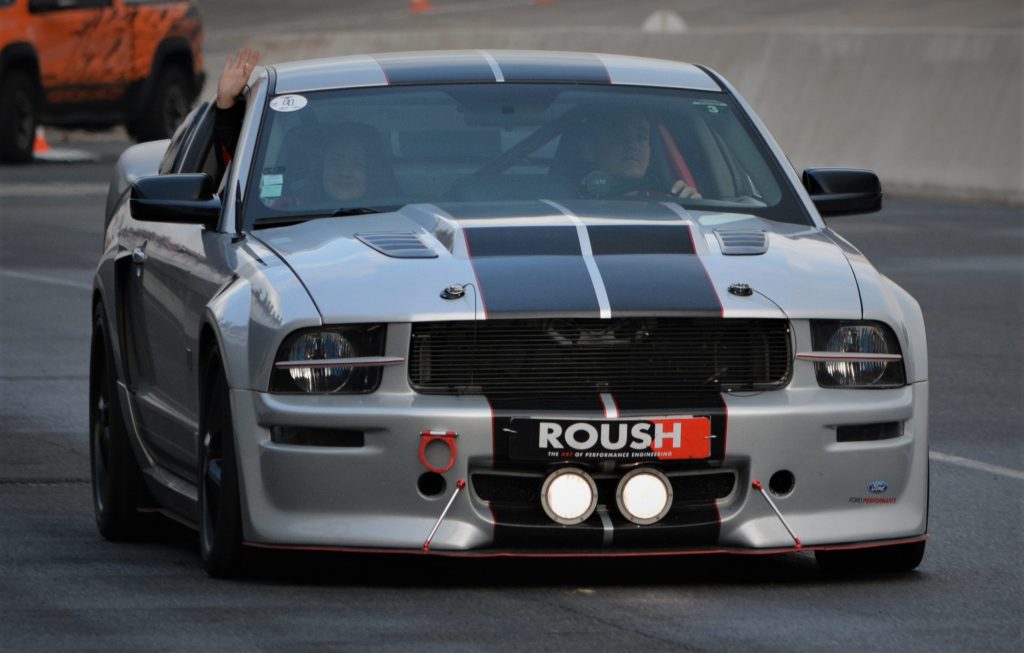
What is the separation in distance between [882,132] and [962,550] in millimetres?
15766

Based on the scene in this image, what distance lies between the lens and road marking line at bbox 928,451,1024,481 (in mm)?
9102

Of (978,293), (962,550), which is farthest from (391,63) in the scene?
(978,293)

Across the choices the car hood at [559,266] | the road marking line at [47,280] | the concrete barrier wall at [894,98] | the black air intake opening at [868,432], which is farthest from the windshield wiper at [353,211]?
the concrete barrier wall at [894,98]

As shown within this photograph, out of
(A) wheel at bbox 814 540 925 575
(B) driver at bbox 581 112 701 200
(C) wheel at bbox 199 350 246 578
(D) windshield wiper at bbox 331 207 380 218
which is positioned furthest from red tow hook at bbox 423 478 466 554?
(B) driver at bbox 581 112 701 200

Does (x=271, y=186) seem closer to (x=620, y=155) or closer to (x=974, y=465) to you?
(x=620, y=155)

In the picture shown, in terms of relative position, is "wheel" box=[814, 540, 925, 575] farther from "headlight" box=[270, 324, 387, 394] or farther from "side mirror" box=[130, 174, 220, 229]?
"side mirror" box=[130, 174, 220, 229]

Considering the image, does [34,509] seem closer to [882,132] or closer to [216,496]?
[216,496]

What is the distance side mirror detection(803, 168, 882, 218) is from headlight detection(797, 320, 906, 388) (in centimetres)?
114

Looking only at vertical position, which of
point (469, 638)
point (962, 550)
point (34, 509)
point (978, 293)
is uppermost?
point (469, 638)

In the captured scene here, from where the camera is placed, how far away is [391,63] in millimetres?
8086

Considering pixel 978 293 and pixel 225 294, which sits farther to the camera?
pixel 978 293

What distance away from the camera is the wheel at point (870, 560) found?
6.91 m

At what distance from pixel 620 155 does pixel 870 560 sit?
4.95ft

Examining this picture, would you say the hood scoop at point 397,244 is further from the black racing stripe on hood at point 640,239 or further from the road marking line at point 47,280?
the road marking line at point 47,280
